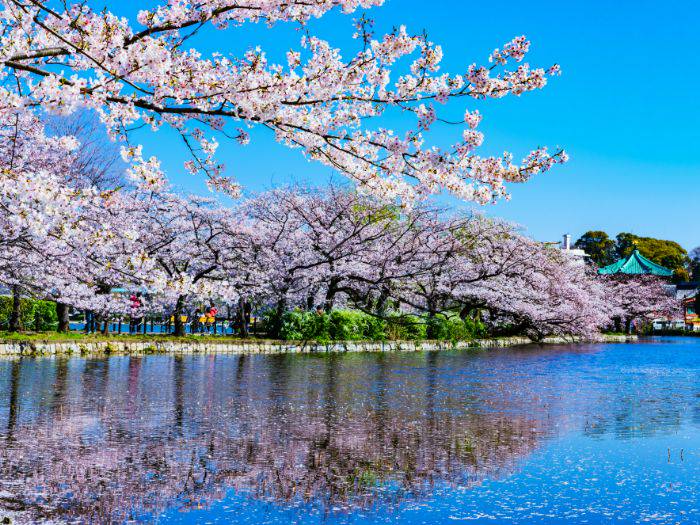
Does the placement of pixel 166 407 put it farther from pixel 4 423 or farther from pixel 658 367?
pixel 658 367

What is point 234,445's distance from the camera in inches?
247

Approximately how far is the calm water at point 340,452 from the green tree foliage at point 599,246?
74.1 m

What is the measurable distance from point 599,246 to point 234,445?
83042 millimetres

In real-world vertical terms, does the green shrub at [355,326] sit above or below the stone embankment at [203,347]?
above

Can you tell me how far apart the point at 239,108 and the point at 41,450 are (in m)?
3.42

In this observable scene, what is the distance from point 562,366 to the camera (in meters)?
18.3

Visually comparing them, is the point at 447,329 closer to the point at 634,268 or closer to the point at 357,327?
the point at 357,327

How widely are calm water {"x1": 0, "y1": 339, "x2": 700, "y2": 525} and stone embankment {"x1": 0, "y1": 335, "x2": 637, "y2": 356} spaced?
16.3 ft

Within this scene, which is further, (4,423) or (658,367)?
(658,367)

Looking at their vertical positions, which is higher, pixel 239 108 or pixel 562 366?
pixel 239 108

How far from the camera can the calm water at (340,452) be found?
4.36 metres

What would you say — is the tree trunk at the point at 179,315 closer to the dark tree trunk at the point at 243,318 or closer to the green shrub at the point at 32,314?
the dark tree trunk at the point at 243,318

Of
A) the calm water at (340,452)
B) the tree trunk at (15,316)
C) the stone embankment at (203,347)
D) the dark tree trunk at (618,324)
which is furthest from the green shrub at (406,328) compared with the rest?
A: the dark tree trunk at (618,324)

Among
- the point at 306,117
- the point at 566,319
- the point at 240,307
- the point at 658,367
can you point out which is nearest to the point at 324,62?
the point at 306,117
